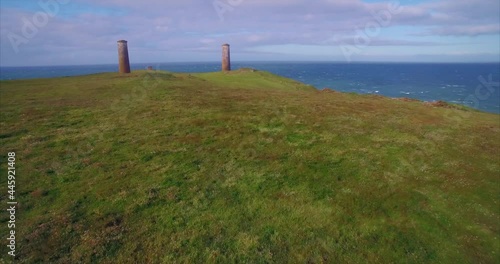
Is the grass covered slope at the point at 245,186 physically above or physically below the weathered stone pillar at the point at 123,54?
below

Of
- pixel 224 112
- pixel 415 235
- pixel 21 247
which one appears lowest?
pixel 415 235

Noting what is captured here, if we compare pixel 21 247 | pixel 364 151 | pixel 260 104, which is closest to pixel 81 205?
pixel 21 247

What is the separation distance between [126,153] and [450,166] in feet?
73.3

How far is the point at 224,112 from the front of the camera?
33.3 m

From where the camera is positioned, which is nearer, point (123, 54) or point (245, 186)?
point (245, 186)

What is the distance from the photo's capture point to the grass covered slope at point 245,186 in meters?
13.4

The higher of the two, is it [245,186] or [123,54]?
[123,54]

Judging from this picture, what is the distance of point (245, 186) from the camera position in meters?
18.0

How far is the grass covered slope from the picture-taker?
529 inches

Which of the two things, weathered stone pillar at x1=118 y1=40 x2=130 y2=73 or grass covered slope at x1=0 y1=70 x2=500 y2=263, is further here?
weathered stone pillar at x1=118 y1=40 x2=130 y2=73

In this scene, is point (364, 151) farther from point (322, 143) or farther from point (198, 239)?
point (198, 239)

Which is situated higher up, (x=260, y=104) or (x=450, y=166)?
(x=260, y=104)

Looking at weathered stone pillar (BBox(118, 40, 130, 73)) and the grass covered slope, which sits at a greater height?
weathered stone pillar (BBox(118, 40, 130, 73))

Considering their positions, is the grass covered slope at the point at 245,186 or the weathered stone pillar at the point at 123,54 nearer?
the grass covered slope at the point at 245,186
